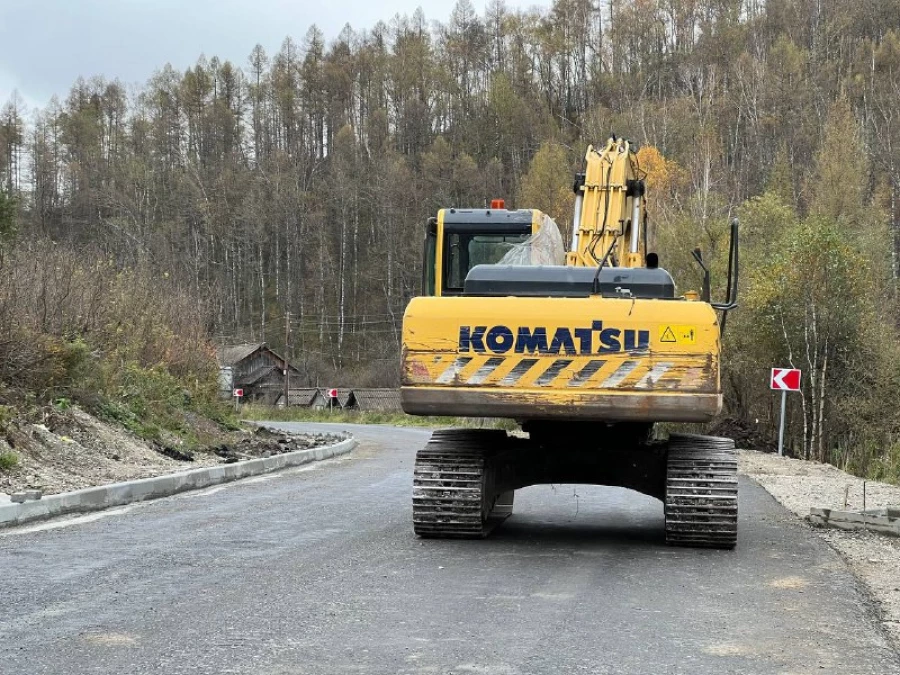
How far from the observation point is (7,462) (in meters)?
11.8

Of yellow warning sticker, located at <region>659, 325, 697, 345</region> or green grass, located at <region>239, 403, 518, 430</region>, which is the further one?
green grass, located at <region>239, 403, 518, 430</region>

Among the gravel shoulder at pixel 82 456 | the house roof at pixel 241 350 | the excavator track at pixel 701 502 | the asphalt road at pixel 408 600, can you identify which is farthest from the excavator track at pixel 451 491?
the house roof at pixel 241 350

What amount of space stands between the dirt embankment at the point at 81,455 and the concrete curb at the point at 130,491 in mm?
379

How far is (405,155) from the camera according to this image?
8638 cm

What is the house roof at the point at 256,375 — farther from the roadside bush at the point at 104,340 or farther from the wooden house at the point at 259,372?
the roadside bush at the point at 104,340

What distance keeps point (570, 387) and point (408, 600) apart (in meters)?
2.51

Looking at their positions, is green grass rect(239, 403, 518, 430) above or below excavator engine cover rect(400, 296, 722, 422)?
below

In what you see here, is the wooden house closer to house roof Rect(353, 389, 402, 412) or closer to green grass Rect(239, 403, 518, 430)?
house roof Rect(353, 389, 402, 412)

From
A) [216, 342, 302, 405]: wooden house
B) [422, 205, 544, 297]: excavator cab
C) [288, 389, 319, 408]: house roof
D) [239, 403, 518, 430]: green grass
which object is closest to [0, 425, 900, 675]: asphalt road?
[422, 205, 544, 297]: excavator cab


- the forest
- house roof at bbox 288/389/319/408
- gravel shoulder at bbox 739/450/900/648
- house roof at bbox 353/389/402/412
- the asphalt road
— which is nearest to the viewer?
the asphalt road

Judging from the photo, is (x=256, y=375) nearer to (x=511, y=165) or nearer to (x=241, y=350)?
(x=241, y=350)

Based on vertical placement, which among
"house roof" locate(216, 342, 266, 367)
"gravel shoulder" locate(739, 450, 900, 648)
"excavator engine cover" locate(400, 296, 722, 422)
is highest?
"excavator engine cover" locate(400, 296, 722, 422)

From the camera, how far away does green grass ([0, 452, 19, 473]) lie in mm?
11773

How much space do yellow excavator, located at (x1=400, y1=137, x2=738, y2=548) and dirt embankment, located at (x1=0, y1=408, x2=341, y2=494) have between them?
4.77m
